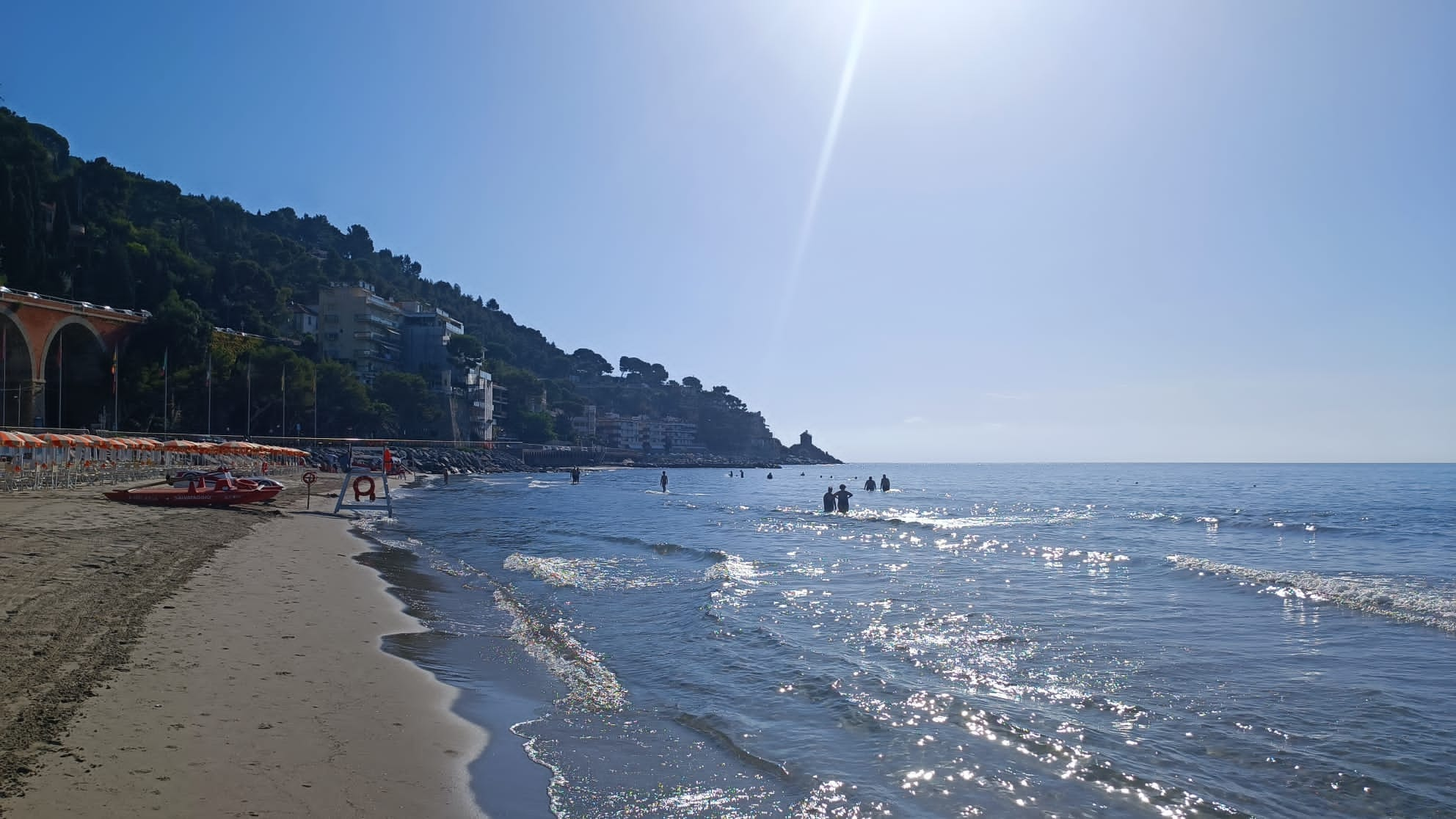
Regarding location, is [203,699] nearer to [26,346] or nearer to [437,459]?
[26,346]

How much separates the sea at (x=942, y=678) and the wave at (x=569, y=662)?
0.07m

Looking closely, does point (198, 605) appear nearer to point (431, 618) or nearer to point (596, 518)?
point (431, 618)

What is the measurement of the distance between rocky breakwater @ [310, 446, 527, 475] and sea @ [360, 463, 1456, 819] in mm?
53342

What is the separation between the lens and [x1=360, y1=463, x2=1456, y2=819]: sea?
6.59m

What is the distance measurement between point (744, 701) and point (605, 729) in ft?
5.62

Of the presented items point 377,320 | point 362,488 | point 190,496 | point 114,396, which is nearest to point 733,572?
point 190,496

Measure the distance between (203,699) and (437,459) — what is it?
84.9 meters

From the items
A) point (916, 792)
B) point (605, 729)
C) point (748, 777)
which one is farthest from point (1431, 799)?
point (605, 729)

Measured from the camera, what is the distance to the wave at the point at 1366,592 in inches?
565

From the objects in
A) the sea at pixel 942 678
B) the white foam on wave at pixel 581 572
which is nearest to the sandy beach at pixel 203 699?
the sea at pixel 942 678

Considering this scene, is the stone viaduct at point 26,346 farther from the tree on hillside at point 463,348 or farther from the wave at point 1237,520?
the wave at point 1237,520

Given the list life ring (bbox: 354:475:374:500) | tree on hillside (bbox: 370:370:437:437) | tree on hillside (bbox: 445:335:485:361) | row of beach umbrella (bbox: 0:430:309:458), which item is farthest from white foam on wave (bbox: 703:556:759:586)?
tree on hillside (bbox: 445:335:485:361)

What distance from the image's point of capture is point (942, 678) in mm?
9875

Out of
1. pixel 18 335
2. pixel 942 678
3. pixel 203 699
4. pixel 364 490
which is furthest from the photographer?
pixel 18 335
